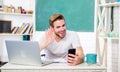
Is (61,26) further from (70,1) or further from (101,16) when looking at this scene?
(70,1)

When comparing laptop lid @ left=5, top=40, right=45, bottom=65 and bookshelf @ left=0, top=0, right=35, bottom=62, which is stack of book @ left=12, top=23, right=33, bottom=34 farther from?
laptop lid @ left=5, top=40, right=45, bottom=65

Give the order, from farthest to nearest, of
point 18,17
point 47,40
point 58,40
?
point 18,17
point 58,40
point 47,40

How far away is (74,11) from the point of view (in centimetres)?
486

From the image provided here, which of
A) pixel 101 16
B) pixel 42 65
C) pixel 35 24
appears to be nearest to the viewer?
pixel 42 65

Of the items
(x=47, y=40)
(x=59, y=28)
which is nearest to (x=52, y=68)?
(x=47, y=40)

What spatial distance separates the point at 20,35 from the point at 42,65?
9.91 ft

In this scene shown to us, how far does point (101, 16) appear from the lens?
2562 millimetres

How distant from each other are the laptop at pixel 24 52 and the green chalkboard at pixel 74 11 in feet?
→ 8.76

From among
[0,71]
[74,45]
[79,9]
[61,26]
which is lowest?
[0,71]

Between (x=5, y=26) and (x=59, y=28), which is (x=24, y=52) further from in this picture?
(x=5, y=26)

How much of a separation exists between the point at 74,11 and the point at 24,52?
2.90 m

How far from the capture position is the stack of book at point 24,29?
486 centimetres

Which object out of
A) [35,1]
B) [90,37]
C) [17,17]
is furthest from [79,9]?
[17,17]

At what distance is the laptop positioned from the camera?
205 cm
